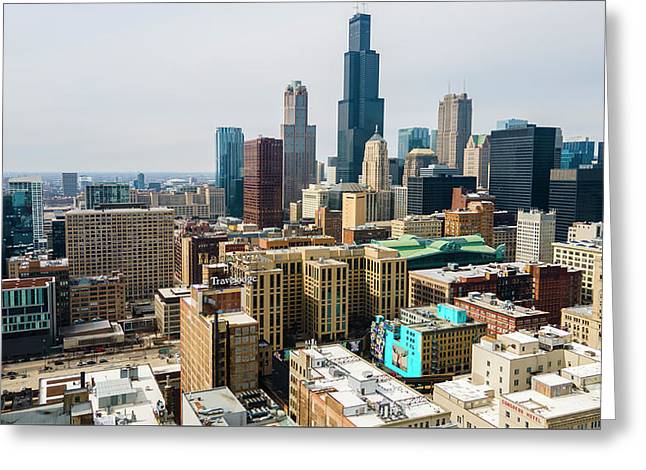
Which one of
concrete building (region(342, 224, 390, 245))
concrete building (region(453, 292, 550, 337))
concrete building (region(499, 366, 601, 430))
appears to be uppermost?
concrete building (region(342, 224, 390, 245))

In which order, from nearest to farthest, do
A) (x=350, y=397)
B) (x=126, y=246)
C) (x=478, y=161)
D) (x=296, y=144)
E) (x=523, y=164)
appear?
(x=350, y=397) → (x=296, y=144) → (x=126, y=246) → (x=523, y=164) → (x=478, y=161)

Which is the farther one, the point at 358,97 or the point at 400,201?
Result: the point at 400,201

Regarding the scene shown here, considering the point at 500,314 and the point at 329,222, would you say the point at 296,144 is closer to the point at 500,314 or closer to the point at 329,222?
the point at 329,222

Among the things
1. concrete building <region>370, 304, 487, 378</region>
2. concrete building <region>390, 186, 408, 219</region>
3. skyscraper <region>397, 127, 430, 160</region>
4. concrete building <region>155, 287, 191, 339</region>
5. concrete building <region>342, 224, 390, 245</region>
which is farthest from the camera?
concrete building <region>390, 186, 408, 219</region>

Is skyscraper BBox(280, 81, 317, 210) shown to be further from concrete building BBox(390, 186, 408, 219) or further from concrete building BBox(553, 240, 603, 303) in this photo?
concrete building BBox(553, 240, 603, 303)

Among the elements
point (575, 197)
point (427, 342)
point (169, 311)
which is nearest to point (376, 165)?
point (575, 197)

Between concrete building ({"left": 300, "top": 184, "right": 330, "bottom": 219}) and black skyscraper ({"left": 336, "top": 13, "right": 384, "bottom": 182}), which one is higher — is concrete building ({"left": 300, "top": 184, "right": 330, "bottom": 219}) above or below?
below

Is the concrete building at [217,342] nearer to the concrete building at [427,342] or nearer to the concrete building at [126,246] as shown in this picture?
the concrete building at [126,246]

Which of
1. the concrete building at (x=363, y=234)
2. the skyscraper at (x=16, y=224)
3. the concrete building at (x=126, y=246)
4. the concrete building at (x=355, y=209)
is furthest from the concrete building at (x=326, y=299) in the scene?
the skyscraper at (x=16, y=224)

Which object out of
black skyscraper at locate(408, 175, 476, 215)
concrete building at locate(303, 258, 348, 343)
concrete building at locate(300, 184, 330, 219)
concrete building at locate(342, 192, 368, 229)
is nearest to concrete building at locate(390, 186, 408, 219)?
black skyscraper at locate(408, 175, 476, 215)
